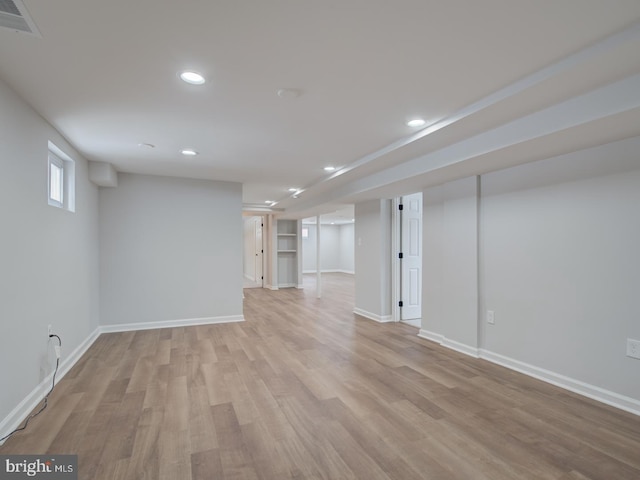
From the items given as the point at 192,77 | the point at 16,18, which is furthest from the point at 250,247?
the point at 16,18

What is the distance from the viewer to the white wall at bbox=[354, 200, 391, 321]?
217 inches

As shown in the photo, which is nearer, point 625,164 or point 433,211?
point 625,164

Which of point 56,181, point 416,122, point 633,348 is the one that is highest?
point 416,122

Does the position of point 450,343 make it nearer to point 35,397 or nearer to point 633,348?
point 633,348

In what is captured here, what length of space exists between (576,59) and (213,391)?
3.46m

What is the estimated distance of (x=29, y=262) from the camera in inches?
99.6

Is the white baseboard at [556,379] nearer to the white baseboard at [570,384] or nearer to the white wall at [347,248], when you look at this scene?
the white baseboard at [570,384]

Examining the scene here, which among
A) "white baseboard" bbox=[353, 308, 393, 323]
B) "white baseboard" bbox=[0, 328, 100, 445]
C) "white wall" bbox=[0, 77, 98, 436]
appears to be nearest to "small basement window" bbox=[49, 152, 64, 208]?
"white wall" bbox=[0, 77, 98, 436]

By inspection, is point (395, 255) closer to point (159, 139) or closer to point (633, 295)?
point (633, 295)

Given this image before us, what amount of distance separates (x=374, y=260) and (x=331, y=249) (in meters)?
8.63

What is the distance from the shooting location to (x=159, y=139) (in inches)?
131

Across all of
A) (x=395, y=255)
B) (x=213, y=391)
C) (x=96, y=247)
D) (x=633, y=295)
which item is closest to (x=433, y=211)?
(x=395, y=255)

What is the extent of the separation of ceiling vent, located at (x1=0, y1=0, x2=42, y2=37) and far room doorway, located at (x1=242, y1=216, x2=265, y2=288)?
329 inches

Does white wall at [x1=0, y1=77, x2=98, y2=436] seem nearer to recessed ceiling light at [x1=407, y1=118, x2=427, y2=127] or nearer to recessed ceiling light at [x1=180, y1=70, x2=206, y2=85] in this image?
recessed ceiling light at [x1=180, y1=70, x2=206, y2=85]
